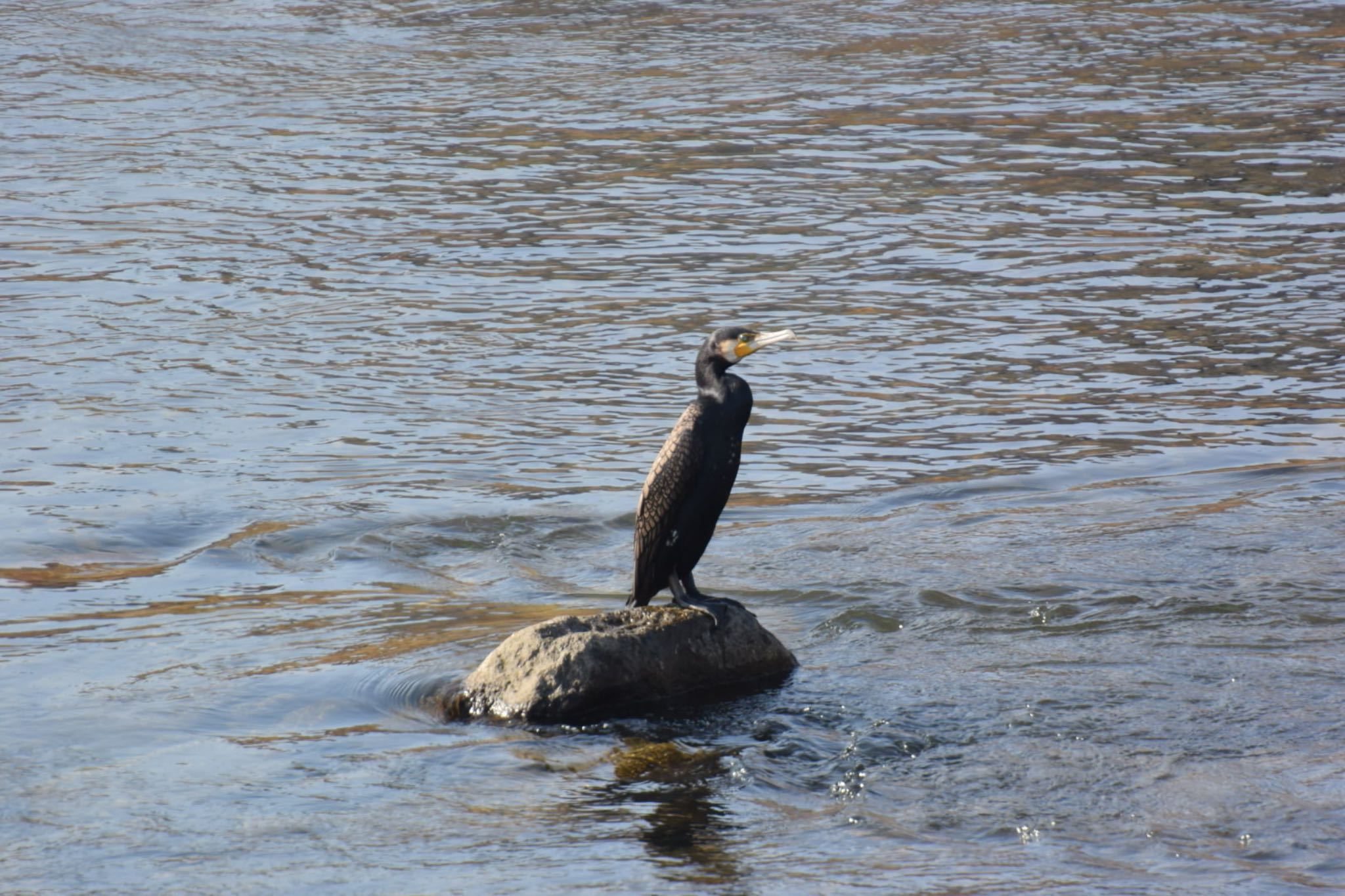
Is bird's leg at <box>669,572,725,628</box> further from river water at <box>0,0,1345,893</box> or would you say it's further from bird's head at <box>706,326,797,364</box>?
bird's head at <box>706,326,797,364</box>

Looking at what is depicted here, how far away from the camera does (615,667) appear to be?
6.02m

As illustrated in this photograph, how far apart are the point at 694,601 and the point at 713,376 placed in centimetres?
81

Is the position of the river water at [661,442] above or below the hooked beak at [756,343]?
below

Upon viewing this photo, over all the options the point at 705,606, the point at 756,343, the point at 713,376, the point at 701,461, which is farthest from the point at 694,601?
the point at 756,343

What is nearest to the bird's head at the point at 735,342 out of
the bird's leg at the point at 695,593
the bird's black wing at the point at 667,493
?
the bird's black wing at the point at 667,493

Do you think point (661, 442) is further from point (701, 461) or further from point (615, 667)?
point (615, 667)

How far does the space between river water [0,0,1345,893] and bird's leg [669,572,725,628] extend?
1.19 ft

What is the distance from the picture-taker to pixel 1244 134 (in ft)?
49.1

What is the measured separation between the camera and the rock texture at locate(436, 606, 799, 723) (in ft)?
19.7

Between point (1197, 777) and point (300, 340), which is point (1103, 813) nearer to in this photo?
point (1197, 777)

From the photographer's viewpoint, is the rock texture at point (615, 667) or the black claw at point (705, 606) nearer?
the rock texture at point (615, 667)

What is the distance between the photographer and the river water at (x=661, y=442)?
5281 millimetres

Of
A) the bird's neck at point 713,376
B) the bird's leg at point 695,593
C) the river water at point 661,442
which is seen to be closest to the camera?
A: the river water at point 661,442

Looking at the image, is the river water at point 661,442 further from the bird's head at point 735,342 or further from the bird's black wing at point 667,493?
the bird's head at point 735,342
